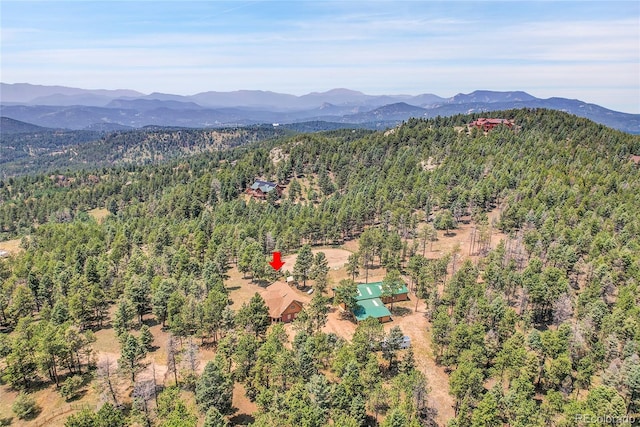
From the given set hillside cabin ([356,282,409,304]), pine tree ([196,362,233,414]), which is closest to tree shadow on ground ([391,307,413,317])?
hillside cabin ([356,282,409,304])

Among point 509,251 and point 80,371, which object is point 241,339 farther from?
point 509,251

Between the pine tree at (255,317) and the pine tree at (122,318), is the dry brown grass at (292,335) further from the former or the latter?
the pine tree at (255,317)

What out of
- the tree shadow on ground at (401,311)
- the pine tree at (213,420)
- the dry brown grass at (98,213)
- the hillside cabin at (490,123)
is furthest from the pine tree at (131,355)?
the hillside cabin at (490,123)

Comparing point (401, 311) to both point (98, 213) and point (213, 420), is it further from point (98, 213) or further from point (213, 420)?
point (98, 213)

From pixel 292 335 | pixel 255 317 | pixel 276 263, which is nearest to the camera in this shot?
pixel 255 317

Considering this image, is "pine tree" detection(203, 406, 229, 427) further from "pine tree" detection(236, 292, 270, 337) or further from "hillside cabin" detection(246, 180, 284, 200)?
"hillside cabin" detection(246, 180, 284, 200)

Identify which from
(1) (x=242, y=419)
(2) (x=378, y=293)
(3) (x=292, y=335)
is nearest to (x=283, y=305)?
(3) (x=292, y=335)
